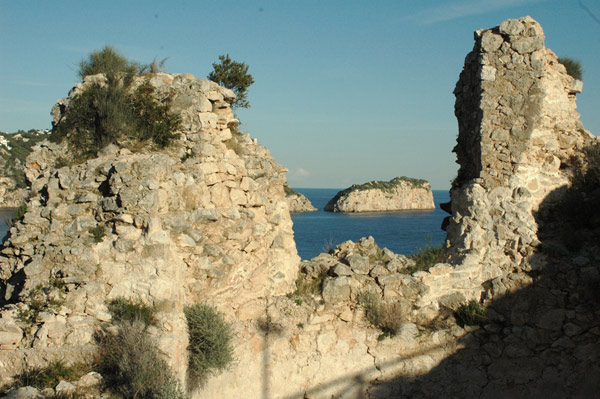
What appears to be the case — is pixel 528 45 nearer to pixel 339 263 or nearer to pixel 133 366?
pixel 339 263

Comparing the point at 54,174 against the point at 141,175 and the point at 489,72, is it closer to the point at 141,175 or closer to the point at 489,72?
the point at 141,175

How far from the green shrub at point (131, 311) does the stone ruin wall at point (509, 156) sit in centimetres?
429

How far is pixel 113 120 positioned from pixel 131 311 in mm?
3233

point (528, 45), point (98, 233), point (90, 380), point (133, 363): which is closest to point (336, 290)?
point (133, 363)

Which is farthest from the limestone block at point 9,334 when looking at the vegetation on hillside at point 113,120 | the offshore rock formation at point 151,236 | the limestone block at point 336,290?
the limestone block at point 336,290

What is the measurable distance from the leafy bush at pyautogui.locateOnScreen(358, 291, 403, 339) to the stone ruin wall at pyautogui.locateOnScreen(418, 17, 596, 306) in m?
0.57

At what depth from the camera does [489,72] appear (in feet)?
28.2

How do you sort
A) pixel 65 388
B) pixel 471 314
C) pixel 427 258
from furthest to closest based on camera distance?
pixel 427 258 < pixel 471 314 < pixel 65 388

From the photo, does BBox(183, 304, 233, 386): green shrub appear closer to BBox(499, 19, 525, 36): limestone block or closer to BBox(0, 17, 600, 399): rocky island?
BBox(0, 17, 600, 399): rocky island

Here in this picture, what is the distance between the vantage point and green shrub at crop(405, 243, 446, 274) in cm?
882

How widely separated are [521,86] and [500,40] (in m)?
0.86

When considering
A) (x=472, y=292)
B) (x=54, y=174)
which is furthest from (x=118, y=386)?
(x=472, y=292)

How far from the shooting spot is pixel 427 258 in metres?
9.47

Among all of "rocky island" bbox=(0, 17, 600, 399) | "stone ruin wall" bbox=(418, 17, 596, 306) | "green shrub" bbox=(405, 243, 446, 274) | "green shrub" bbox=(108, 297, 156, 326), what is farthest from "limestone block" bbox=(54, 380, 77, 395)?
"green shrub" bbox=(405, 243, 446, 274)
